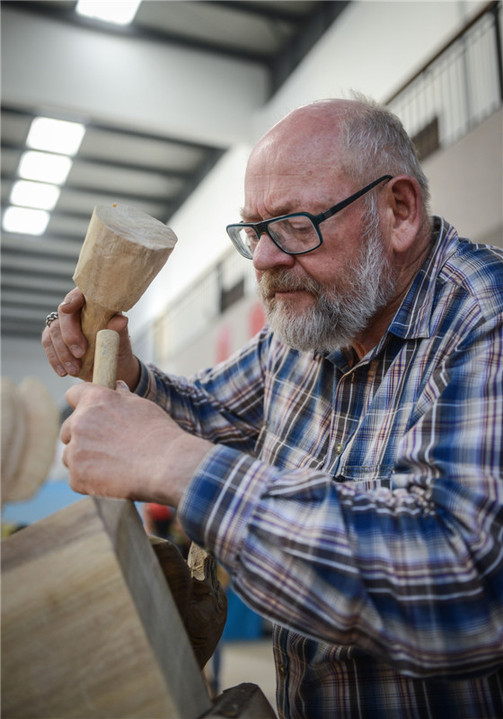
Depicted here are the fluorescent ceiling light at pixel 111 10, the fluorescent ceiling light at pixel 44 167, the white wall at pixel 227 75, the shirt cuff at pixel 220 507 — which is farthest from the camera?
the fluorescent ceiling light at pixel 44 167

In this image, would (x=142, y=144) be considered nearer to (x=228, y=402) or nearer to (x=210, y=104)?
(x=210, y=104)

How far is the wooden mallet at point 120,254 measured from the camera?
112cm

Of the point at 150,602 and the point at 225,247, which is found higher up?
the point at 225,247

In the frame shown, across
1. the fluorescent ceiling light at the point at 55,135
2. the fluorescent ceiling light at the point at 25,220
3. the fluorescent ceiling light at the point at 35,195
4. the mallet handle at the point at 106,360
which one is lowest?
the mallet handle at the point at 106,360

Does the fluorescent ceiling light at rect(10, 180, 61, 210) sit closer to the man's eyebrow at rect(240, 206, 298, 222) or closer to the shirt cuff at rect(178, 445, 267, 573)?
the man's eyebrow at rect(240, 206, 298, 222)

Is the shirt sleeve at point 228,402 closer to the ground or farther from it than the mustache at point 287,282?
closer to the ground

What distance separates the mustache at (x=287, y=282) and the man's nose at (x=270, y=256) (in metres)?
0.02

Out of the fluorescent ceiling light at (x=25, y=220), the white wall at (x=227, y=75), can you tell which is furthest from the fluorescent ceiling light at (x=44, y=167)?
the white wall at (x=227, y=75)

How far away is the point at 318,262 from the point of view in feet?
4.67

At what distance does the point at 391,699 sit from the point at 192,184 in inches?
450

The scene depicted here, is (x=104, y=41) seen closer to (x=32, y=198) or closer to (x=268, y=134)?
(x=32, y=198)

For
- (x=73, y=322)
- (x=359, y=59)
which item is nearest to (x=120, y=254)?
(x=73, y=322)

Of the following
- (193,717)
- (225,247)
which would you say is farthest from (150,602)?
(225,247)

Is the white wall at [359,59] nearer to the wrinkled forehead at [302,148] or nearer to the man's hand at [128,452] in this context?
the wrinkled forehead at [302,148]
